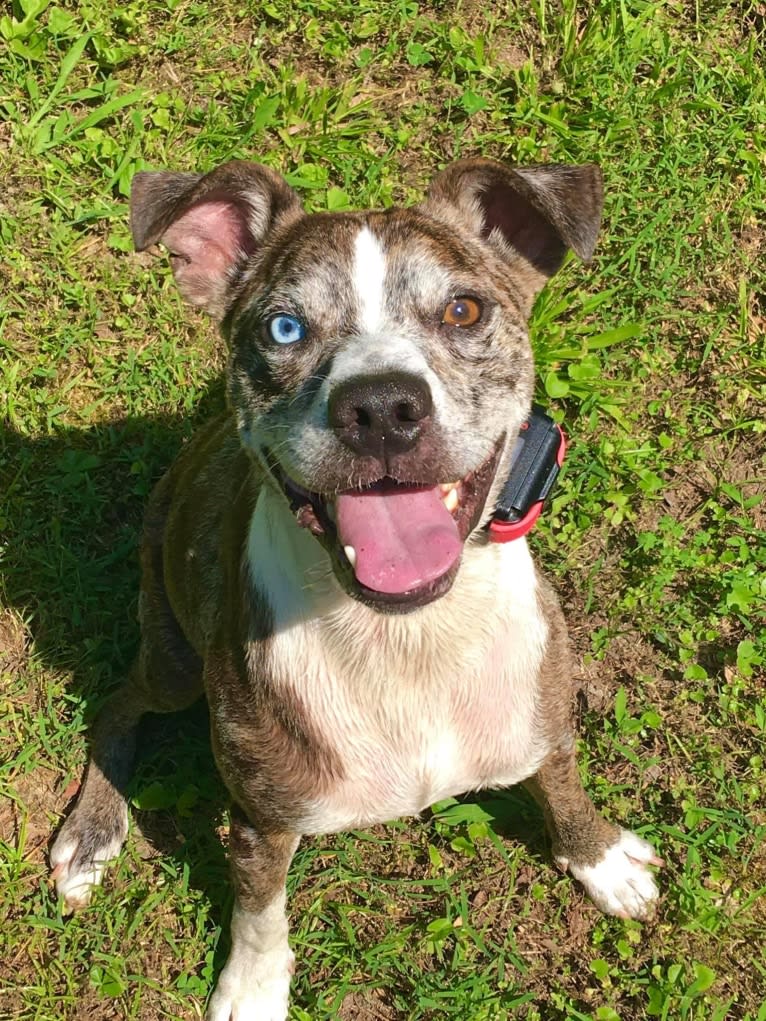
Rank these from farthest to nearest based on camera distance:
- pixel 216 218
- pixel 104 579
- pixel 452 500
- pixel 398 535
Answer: pixel 104 579
pixel 216 218
pixel 452 500
pixel 398 535

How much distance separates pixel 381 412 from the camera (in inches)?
124

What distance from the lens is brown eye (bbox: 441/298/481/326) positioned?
11.5ft

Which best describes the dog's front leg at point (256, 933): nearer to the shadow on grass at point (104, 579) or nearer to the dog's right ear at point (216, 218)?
the shadow on grass at point (104, 579)

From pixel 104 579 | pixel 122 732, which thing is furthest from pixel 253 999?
pixel 104 579

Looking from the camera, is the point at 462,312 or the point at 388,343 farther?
the point at 462,312

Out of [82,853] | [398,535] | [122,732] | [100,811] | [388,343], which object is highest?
[388,343]

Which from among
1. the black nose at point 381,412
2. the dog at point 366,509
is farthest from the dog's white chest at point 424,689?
the black nose at point 381,412

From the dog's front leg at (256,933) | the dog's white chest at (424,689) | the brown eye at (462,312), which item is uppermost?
the brown eye at (462,312)

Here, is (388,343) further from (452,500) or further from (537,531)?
(537,531)

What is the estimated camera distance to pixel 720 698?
5.30 meters

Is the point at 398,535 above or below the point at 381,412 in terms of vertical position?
below

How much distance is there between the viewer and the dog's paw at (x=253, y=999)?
454 cm

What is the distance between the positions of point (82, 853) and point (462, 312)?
291 centimetres

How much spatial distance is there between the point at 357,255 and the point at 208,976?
3.04 m
